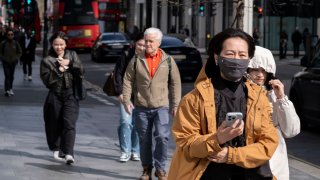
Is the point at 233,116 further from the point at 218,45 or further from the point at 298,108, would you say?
the point at 298,108

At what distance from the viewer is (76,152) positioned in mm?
11062

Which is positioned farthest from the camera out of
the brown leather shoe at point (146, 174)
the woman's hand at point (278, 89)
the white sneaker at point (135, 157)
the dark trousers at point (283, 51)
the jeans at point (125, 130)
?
the dark trousers at point (283, 51)

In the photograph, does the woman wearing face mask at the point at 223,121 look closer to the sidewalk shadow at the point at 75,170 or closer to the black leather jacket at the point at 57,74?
the sidewalk shadow at the point at 75,170

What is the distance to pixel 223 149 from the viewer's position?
4.22 m

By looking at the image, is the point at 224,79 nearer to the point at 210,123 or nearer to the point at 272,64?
the point at 210,123

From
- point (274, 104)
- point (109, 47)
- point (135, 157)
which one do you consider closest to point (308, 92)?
point (135, 157)

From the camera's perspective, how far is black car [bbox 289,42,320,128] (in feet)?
44.2

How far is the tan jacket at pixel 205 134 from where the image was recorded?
4.24 m

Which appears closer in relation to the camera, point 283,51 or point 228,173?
point 228,173

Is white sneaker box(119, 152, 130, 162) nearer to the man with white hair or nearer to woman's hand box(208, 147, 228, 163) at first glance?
the man with white hair

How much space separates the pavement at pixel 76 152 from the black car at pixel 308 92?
265cm

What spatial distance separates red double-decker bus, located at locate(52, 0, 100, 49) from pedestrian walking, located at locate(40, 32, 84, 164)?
1529 inches

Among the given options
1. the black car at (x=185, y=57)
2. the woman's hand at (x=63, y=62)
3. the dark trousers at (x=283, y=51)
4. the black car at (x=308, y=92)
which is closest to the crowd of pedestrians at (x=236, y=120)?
the woman's hand at (x=63, y=62)

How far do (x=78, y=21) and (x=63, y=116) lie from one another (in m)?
39.5
